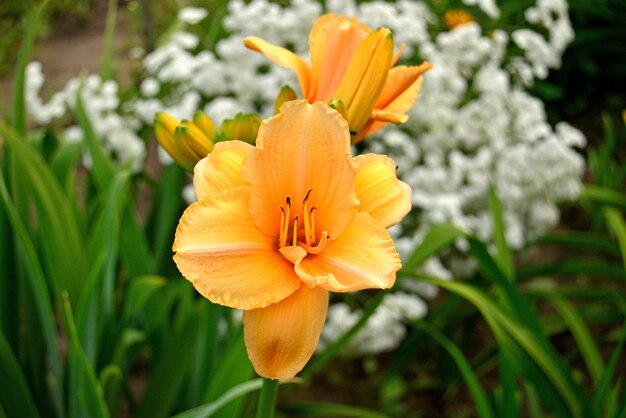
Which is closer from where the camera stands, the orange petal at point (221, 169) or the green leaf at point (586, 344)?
the orange petal at point (221, 169)

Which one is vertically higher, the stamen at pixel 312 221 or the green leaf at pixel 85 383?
the stamen at pixel 312 221

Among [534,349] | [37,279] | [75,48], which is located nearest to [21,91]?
[37,279]

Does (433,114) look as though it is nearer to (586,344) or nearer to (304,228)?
(586,344)

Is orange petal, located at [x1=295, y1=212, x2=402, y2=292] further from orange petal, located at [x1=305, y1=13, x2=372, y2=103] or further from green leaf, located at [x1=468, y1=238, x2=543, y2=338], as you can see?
green leaf, located at [x1=468, y1=238, x2=543, y2=338]

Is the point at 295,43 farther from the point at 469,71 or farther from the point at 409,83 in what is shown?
the point at 409,83

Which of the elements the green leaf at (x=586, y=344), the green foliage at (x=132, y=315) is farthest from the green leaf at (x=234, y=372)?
the green leaf at (x=586, y=344)

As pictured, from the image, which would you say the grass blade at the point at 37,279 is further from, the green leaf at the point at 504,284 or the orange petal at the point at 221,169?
the green leaf at the point at 504,284
